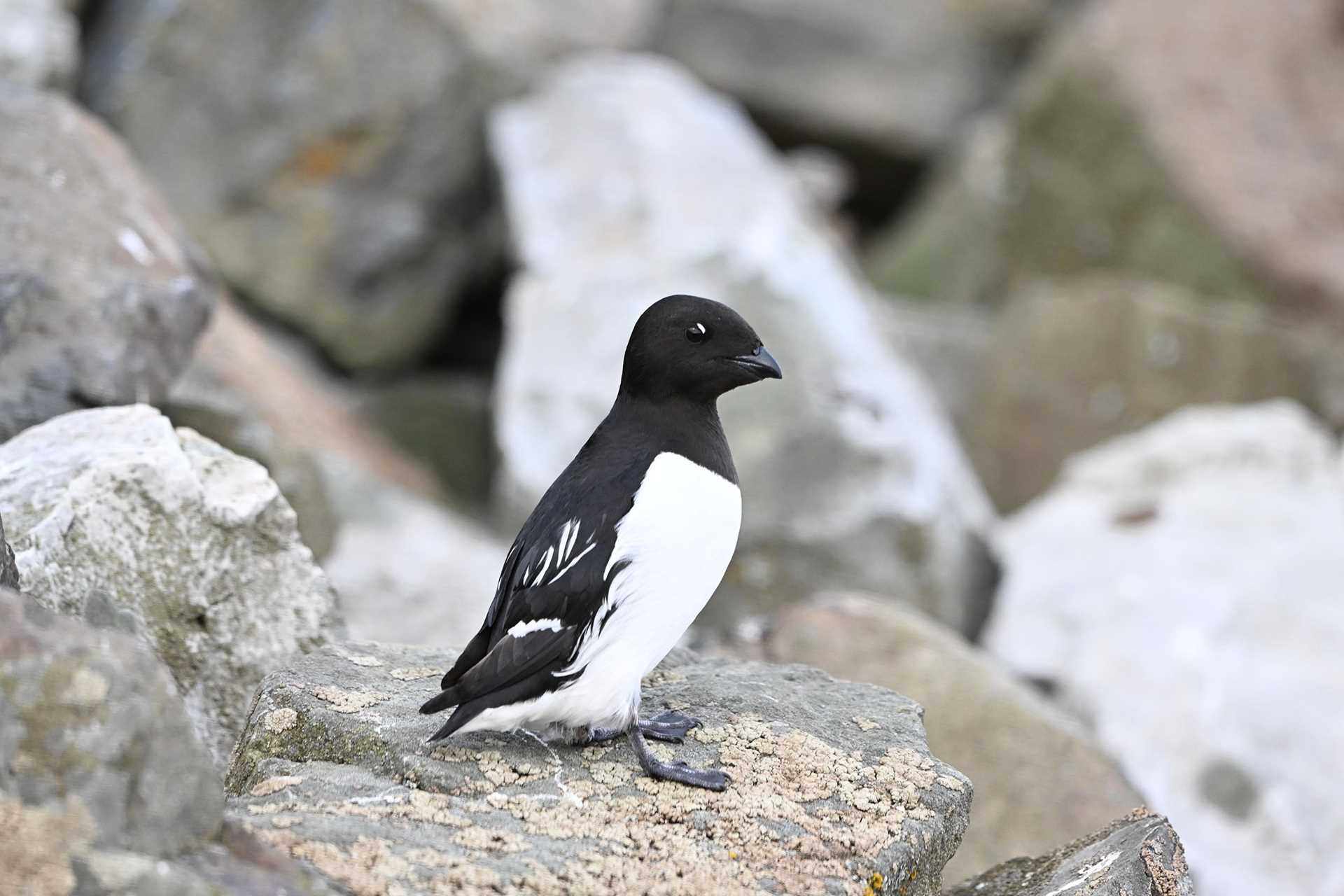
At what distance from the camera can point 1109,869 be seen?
3955 millimetres

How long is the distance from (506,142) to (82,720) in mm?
7609

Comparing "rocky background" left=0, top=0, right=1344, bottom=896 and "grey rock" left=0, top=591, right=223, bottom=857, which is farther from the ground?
"grey rock" left=0, top=591, right=223, bottom=857

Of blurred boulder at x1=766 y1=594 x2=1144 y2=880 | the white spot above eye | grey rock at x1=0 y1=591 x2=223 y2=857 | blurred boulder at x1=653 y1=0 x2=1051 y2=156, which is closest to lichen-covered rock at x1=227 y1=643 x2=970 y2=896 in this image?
grey rock at x1=0 y1=591 x2=223 y2=857

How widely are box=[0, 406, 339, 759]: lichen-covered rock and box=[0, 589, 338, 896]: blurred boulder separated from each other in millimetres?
1457

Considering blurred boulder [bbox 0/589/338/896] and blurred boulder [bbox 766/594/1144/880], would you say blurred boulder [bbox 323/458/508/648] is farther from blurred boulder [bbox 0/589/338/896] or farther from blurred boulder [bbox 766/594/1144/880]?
blurred boulder [bbox 0/589/338/896]

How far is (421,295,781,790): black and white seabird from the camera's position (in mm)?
4035

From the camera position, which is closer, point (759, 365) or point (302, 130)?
point (759, 365)

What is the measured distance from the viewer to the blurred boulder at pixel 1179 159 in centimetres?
1152

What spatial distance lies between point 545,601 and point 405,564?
13.2ft

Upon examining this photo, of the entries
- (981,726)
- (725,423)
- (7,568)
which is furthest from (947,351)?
(7,568)

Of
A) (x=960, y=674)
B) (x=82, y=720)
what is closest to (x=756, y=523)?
(x=960, y=674)

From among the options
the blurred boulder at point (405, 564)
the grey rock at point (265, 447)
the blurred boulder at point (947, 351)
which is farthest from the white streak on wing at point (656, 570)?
the blurred boulder at point (947, 351)

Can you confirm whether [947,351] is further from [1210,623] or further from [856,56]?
[1210,623]

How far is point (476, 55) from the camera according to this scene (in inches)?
396
